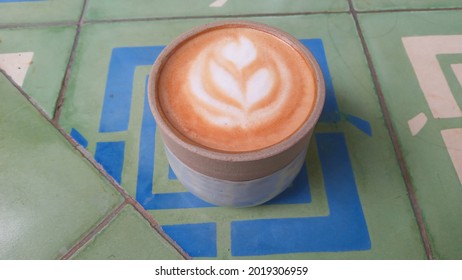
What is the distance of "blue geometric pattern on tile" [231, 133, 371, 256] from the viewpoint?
1.77 metres

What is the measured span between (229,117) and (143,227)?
74 cm

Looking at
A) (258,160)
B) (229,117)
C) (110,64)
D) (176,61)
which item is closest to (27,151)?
(110,64)

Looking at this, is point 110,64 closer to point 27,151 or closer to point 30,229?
point 27,151

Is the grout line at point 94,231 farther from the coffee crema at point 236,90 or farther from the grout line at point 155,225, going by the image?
the coffee crema at point 236,90

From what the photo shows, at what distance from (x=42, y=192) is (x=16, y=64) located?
90 cm

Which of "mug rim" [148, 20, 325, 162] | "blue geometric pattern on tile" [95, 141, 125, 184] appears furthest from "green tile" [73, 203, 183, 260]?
"mug rim" [148, 20, 325, 162]

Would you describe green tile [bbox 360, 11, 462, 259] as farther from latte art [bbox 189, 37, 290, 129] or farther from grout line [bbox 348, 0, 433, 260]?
latte art [bbox 189, 37, 290, 129]

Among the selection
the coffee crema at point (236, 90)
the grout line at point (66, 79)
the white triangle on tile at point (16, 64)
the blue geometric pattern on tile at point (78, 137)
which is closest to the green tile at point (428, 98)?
the coffee crema at point (236, 90)

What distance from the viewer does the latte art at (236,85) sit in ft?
4.69

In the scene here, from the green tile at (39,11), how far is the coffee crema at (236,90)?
4.46ft

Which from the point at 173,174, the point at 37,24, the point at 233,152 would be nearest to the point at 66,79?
the point at 37,24

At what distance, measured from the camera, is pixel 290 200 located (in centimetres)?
188

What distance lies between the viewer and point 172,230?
1.80m

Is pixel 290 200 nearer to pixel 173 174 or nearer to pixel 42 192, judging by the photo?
pixel 173 174
